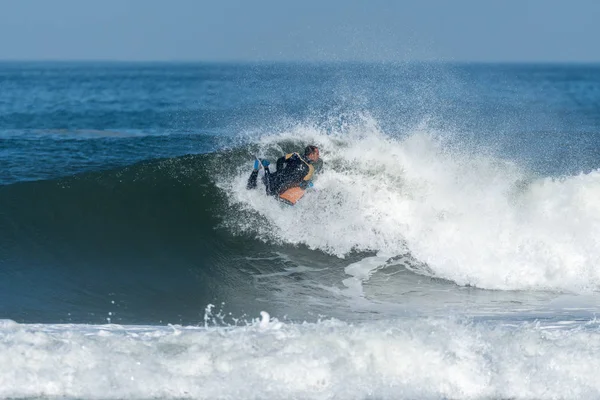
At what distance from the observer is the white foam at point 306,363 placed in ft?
23.8

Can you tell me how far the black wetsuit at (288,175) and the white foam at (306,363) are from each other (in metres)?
4.19

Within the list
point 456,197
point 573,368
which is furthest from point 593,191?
point 573,368

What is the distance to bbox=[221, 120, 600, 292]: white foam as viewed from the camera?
11.8 m

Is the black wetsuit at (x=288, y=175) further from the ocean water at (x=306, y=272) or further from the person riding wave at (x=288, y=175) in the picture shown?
the ocean water at (x=306, y=272)

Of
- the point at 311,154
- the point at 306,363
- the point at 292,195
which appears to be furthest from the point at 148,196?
the point at 306,363

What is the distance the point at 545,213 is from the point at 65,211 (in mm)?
8375

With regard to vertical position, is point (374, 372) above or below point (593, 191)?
below

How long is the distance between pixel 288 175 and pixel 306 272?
154 cm

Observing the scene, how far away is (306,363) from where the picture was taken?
7477mm

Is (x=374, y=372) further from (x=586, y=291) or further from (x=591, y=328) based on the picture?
(x=586, y=291)

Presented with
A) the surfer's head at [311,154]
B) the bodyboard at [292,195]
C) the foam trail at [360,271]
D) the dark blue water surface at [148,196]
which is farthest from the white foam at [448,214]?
the surfer's head at [311,154]

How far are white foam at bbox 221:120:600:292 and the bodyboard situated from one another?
104cm

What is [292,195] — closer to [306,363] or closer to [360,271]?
[360,271]

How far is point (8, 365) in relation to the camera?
736 centimetres
